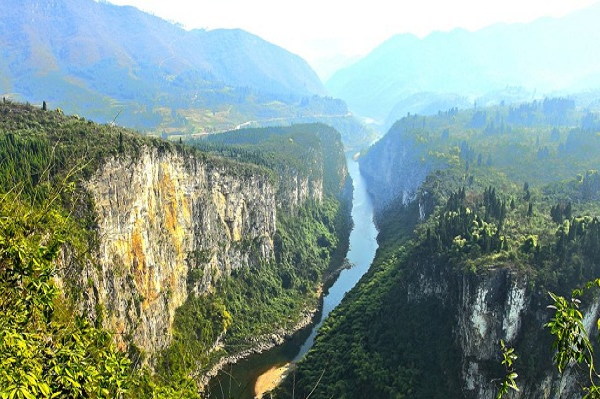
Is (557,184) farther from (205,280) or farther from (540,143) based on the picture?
(205,280)

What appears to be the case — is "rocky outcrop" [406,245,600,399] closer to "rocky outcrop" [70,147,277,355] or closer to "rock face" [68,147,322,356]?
"rock face" [68,147,322,356]

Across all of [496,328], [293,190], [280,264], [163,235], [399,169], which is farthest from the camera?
[399,169]

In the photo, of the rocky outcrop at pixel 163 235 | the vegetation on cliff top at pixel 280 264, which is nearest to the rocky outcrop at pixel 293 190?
the vegetation on cliff top at pixel 280 264

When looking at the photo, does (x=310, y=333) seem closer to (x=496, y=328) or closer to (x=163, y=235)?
(x=163, y=235)

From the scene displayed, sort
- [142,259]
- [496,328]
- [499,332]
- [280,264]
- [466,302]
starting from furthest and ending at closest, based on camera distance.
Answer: [280,264], [142,259], [466,302], [496,328], [499,332]

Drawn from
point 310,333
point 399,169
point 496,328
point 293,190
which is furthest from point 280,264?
point 399,169

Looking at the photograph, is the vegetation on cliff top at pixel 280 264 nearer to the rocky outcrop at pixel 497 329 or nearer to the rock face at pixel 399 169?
the rock face at pixel 399 169
